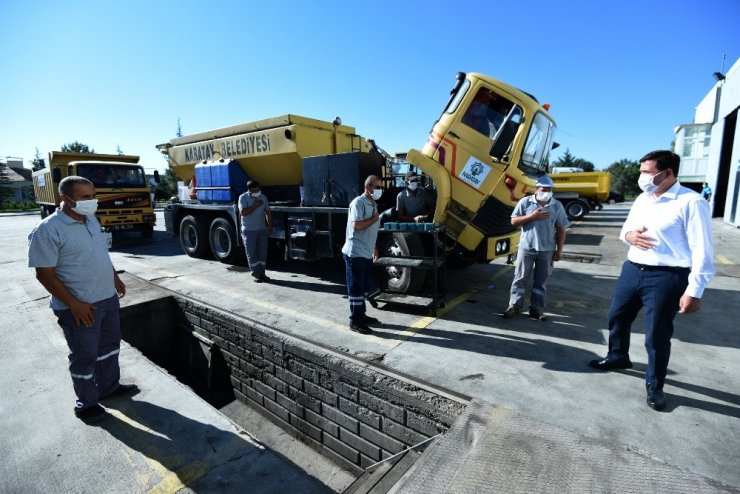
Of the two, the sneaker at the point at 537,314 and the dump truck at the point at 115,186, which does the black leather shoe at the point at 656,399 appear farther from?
the dump truck at the point at 115,186

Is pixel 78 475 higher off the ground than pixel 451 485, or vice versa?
pixel 451 485

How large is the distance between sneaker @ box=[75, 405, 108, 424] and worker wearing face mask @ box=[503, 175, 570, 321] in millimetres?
4141

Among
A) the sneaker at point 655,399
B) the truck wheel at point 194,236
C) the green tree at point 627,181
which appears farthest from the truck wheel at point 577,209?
the green tree at point 627,181

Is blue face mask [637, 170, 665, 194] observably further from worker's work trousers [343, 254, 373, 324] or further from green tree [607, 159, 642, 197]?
green tree [607, 159, 642, 197]

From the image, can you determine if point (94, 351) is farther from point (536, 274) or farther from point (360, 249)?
point (536, 274)

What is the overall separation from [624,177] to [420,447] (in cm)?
7126

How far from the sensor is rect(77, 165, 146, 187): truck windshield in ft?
35.4

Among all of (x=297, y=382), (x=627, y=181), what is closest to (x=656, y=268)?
(x=297, y=382)

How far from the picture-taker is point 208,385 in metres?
5.14

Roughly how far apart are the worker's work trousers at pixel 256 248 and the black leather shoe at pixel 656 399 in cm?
554

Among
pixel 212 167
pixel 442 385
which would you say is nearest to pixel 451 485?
pixel 442 385

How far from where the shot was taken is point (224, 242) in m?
8.12

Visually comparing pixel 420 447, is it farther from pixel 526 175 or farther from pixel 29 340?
pixel 29 340

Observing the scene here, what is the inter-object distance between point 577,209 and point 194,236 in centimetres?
1567
